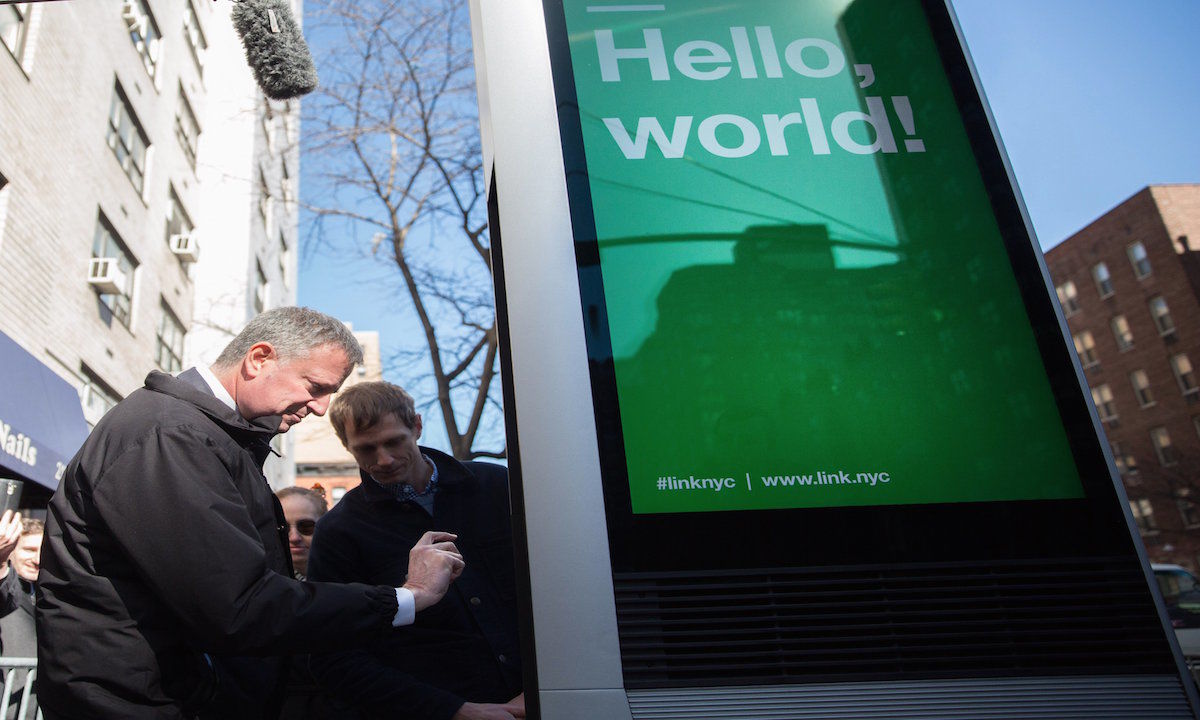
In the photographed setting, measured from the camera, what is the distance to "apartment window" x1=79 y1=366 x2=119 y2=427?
13.9 metres

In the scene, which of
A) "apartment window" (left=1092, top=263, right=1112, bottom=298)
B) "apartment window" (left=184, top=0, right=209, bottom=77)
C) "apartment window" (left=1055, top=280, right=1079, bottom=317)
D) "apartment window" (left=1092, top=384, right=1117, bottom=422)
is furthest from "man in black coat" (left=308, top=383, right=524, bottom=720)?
"apartment window" (left=1055, top=280, right=1079, bottom=317)

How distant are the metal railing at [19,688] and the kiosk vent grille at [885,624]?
11.9ft

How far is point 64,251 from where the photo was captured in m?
13.1

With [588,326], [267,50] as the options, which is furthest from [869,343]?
[267,50]

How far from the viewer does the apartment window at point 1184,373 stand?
→ 3856 centimetres

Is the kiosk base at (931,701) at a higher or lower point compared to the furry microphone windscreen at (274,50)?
lower

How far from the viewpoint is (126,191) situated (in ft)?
52.3

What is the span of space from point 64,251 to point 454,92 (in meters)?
6.11

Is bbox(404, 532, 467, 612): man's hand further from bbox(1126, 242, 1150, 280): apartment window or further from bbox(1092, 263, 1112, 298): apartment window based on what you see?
bbox(1092, 263, 1112, 298): apartment window

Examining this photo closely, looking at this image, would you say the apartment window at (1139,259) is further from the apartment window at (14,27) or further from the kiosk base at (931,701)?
the kiosk base at (931,701)

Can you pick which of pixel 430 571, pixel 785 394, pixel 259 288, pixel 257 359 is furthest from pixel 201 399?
pixel 259 288

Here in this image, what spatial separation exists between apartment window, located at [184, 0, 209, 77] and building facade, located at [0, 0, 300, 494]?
0.25ft

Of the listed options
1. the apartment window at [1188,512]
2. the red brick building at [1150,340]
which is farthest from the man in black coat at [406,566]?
the apartment window at [1188,512]

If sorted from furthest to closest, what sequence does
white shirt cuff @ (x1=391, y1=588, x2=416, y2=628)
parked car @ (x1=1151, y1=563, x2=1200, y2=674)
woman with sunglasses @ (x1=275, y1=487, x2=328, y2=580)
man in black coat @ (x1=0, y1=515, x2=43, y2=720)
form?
parked car @ (x1=1151, y1=563, x2=1200, y2=674) → woman with sunglasses @ (x1=275, y1=487, x2=328, y2=580) → man in black coat @ (x1=0, y1=515, x2=43, y2=720) → white shirt cuff @ (x1=391, y1=588, x2=416, y2=628)
